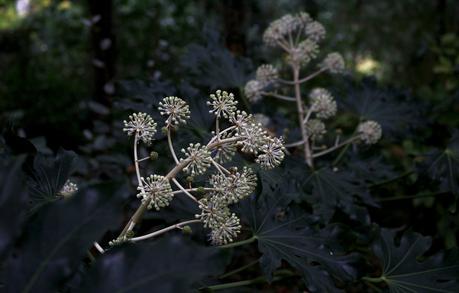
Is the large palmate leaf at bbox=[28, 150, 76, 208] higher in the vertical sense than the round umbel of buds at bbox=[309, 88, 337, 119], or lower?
higher

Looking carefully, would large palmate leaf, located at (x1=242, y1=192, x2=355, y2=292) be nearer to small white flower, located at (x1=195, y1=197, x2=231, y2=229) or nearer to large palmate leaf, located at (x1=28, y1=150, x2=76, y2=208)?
small white flower, located at (x1=195, y1=197, x2=231, y2=229)

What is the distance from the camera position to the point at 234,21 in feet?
8.75

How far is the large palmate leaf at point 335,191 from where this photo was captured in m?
1.58

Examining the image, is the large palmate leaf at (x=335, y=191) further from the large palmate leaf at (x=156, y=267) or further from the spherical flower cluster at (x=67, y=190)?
the large palmate leaf at (x=156, y=267)

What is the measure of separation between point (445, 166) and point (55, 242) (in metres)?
1.44

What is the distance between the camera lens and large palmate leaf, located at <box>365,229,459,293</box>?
1233 millimetres

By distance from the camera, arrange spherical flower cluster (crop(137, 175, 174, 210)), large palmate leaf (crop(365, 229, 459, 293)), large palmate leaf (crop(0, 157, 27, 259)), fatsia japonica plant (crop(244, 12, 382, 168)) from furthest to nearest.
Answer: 1. fatsia japonica plant (crop(244, 12, 382, 168))
2. large palmate leaf (crop(365, 229, 459, 293))
3. spherical flower cluster (crop(137, 175, 174, 210))
4. large palmate leaf (crop(0, 157, 27, 259))

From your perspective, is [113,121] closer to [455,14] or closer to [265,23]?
[265,23]

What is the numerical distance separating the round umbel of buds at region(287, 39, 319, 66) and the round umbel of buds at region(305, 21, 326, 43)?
2.6 inches

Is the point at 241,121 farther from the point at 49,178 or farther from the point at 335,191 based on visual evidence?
the point at 335,191

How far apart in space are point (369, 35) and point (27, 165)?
6.16 m

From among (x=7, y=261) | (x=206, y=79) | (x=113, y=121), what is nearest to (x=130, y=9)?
(x=113, y=121)

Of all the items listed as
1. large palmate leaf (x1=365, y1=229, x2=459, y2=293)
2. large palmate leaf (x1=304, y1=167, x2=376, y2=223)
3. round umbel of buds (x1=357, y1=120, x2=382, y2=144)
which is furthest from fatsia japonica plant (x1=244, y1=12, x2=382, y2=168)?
large palmate leaf (x1=365, y1=229, x2=459, y2=293)

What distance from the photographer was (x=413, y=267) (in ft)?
4.21
